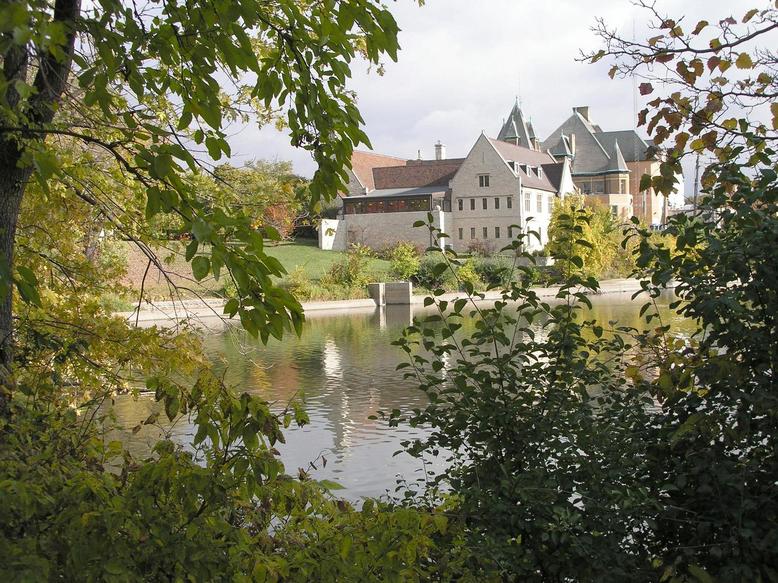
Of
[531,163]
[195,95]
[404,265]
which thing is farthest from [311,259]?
[195,95]

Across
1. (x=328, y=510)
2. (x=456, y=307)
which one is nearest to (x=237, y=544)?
(x=328, y=510)

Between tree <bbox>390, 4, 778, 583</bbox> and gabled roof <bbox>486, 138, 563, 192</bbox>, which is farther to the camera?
gabled roof <bbox>486, 138, 563, 192</bbox>

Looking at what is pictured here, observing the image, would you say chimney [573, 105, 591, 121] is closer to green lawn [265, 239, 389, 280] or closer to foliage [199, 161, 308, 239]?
green lawn [265, 239, 389, 280]

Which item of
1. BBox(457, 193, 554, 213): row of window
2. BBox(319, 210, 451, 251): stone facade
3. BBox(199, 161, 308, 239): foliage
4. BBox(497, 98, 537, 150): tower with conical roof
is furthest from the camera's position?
BBox(497, 98, 537, 150): tower with conical roof

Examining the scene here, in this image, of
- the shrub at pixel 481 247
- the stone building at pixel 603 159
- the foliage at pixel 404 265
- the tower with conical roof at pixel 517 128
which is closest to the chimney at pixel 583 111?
the stone building at pixel 603 159

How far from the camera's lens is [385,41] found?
298cm

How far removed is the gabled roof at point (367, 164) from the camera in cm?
6725

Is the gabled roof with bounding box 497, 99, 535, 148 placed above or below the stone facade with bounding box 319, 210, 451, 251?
above

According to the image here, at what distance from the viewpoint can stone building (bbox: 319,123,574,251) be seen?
203 feet

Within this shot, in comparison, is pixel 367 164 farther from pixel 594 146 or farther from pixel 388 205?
pixel 594 146

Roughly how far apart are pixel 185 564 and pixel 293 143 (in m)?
1.56

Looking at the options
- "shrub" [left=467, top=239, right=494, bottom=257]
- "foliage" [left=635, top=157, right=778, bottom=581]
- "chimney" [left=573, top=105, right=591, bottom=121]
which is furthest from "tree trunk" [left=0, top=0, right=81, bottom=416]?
"chimney" [left=573, top=105, right=591, bottom=121]

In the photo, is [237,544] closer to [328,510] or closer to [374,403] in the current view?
[328,510]

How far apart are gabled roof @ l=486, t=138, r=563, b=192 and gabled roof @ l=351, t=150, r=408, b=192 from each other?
34.6 feet
